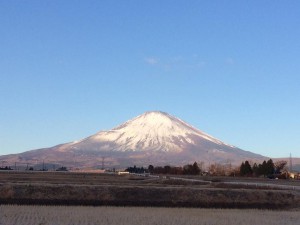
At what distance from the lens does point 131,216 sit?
2633 centimetres

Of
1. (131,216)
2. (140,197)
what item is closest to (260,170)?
(140,197)

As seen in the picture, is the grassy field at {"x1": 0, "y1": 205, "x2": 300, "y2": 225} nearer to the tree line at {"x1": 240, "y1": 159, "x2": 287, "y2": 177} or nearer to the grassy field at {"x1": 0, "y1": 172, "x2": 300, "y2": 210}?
the grassy field at {"x1": 0, "y1": 172, "x2": 300, "y2": 210}

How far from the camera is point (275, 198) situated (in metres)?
35.8

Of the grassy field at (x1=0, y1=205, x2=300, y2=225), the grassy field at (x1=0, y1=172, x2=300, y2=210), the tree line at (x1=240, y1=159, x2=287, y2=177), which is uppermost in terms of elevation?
the tree line at (x1=240, y1=159, x2=287, y2=177)

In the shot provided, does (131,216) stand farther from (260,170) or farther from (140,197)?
(260,170)

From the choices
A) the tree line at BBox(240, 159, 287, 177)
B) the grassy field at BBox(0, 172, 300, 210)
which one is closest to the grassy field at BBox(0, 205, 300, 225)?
the grassy field at BBox(0, 172, 300, 210)

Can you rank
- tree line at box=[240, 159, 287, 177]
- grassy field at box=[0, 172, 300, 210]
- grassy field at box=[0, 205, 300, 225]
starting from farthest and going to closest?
tree line at box=[240, 159, 287, 177] → grassy field at box=[0, 172, 300, 210] → grassy field at box=[0, 205, 300, 225]

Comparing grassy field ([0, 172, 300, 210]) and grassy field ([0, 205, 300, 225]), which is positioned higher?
grassy field ([0, 172, 300, 210])

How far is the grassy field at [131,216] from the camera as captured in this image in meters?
23.8

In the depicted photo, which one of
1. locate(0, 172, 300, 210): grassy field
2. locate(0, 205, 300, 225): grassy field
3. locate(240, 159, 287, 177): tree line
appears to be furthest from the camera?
locate(240, 159, 287, 177): tree line

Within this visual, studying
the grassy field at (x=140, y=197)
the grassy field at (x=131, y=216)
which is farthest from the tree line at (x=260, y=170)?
the grassy field at (x=131, y=216)

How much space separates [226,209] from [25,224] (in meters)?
13.3

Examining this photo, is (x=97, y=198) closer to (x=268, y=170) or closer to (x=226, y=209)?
(x=226, y=209)

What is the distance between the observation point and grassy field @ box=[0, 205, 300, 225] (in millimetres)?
23766
